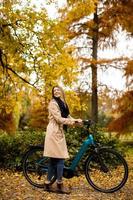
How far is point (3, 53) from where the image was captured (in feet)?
35.3

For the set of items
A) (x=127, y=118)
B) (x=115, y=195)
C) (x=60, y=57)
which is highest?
(x=60, y=57)

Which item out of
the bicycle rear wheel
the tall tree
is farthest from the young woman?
the tall tree

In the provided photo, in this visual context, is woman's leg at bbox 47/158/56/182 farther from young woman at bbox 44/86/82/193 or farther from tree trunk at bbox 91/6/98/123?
tree trunk at bbox 91/6/98/123

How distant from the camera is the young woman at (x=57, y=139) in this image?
24.1 ft

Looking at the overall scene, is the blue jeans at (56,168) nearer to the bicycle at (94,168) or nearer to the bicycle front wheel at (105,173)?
the bicycle at (94,168)

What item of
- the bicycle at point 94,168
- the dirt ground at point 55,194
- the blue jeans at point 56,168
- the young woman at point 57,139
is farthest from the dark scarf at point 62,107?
the dirt ground at point 55,194

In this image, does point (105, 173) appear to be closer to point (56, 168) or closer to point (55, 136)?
point (56, 168)

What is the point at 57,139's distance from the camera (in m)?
7.36

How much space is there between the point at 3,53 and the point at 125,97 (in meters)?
9.73

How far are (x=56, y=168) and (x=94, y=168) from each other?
2.13ft

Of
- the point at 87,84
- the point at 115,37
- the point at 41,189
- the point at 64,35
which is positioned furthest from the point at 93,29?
the point at 41,189

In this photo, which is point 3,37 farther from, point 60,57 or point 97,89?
point 97,89

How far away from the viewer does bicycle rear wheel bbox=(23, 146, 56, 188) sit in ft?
25.9

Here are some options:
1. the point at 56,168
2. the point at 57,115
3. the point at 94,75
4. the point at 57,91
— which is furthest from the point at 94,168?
the point at 94,75
